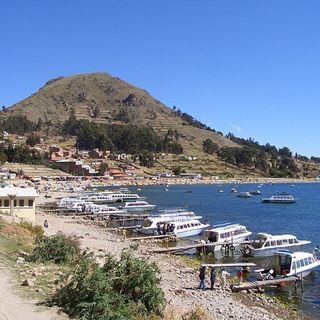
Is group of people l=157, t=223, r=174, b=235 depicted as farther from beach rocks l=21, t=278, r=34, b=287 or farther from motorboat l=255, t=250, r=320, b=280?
beach rocks l=21, t=278, r=34, b=287

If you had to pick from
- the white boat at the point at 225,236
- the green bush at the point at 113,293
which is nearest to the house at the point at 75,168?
the white boat at the point at 225,236

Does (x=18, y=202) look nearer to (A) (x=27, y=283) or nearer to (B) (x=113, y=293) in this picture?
(A) (x=27, y=283)

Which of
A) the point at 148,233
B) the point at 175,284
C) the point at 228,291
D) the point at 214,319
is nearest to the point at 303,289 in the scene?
the point at 228,291

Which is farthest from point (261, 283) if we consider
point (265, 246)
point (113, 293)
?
point (113, 293)

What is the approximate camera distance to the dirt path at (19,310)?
15.0 meters

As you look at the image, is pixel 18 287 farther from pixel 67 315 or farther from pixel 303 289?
pixel 303 289

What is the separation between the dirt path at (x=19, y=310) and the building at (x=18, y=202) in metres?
28.8

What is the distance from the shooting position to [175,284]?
2791 centimetres

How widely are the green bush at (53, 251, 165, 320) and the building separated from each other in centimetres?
2863

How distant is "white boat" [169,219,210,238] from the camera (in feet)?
183

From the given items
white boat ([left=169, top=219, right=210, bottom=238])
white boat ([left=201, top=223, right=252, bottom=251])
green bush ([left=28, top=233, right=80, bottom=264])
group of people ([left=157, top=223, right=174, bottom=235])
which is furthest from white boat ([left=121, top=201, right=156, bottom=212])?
green bush ([left=28, top=233, right=80, bottom=264])

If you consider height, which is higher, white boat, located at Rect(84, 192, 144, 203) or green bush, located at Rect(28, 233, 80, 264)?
green bush, located at Rect(28, 233, 80, 264)

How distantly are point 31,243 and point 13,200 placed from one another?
16312 millimetres

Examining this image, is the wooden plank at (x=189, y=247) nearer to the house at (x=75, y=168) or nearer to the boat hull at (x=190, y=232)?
the boat hull at (x=190, y=232)
